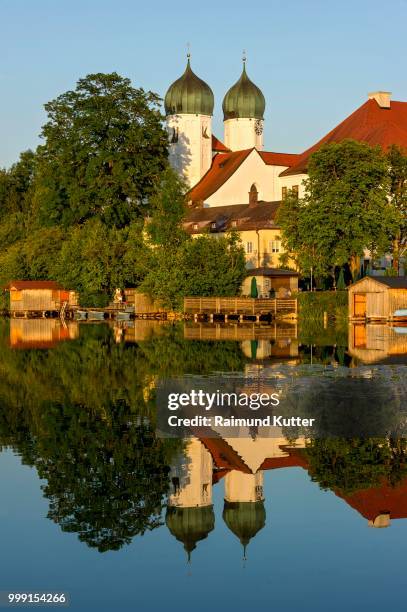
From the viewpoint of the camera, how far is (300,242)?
61.3 metres

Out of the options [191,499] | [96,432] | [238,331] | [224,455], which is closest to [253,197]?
[238,331]

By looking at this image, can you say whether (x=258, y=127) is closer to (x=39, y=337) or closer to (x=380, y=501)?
(x=39, y=337)

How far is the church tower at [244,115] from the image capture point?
348 feet

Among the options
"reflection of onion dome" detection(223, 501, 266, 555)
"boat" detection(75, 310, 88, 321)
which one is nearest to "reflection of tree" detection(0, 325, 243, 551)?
"reflection of onion dome" detection(223, 501, 266, 555)

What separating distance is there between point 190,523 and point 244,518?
0.66 metres

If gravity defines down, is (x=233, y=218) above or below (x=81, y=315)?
above

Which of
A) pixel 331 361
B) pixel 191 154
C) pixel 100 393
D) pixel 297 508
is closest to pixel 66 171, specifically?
pixel 191 154

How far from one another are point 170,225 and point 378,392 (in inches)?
1860

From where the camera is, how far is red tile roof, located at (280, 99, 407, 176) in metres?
77.1

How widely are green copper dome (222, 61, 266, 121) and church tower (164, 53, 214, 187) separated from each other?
3.90 metres

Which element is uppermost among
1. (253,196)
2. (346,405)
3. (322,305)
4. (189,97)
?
(189,97)

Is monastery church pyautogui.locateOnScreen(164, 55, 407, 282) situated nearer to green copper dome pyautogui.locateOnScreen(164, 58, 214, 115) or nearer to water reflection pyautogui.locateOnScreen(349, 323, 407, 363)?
green copper dome pyautogui.locateOnScreen(164, 58, 214, 115)

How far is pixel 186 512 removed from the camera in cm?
1210

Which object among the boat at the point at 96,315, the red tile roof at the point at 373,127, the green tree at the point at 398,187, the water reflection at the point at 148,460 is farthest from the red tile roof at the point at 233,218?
the water reflection at the point at 148,460
